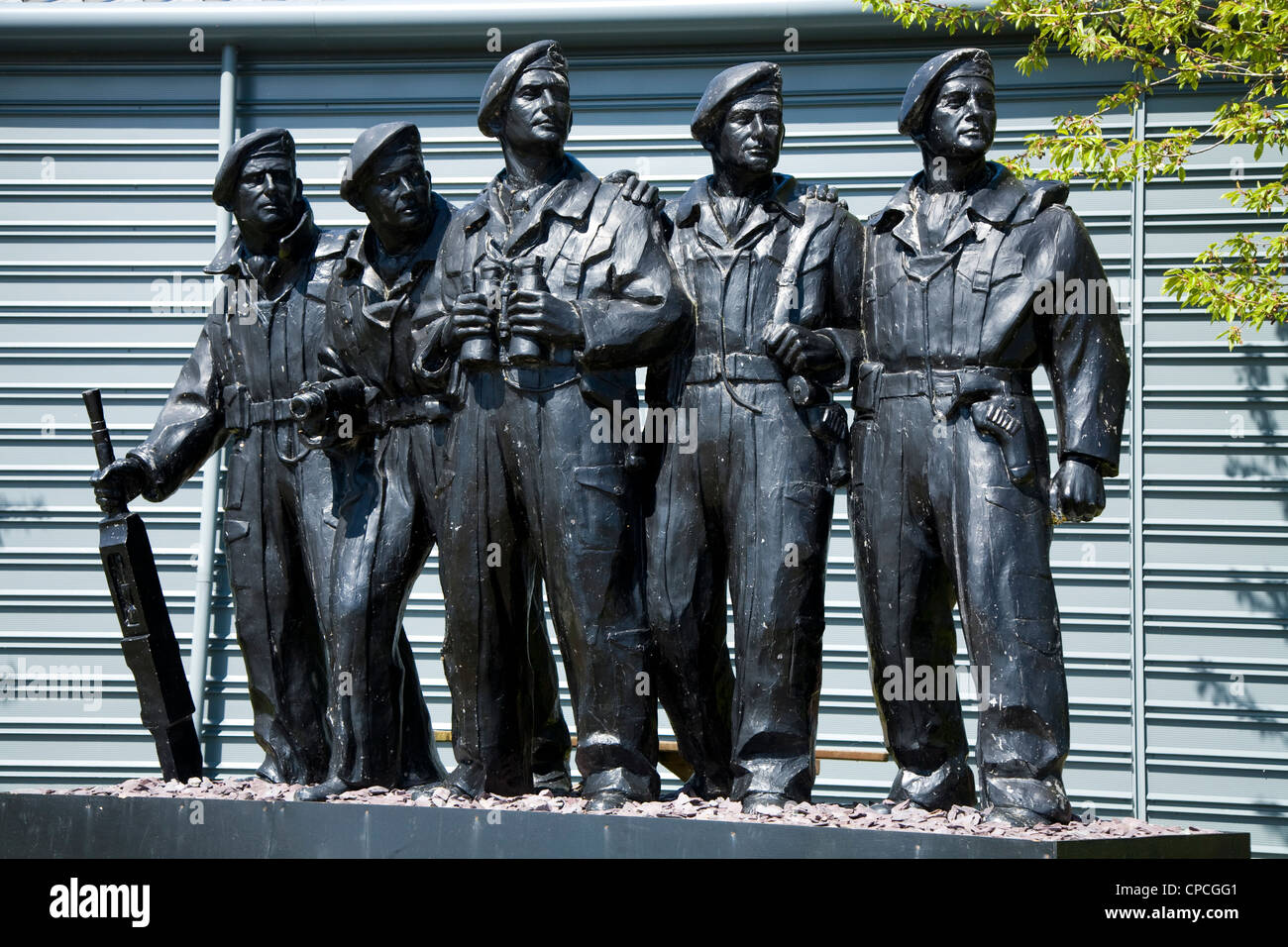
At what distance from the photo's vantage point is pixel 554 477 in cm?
677

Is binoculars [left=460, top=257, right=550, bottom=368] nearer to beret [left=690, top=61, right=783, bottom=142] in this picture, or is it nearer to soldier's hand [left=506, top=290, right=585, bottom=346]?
soldier's hand [left=506, top=290, right=585, bottom=346]

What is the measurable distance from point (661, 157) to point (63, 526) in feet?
15.1

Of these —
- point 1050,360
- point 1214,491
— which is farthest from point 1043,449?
point 1214,491

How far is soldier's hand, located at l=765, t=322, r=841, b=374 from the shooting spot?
6.69 meters

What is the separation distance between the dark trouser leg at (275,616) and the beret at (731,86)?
2390 mm

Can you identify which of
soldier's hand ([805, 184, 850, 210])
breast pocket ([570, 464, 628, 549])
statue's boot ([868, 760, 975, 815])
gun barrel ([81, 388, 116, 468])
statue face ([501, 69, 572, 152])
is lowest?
statue's boot ([868, 760, 975, 815])

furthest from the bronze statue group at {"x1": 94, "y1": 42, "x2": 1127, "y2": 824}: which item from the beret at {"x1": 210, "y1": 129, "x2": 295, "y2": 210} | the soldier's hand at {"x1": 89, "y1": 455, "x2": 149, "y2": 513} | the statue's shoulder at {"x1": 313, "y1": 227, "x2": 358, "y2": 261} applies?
the soldier's hand at {"x1": 89, "y1": 455, "x2": 149, "y2": 513}

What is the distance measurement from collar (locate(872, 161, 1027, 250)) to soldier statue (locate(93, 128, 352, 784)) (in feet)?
8.00

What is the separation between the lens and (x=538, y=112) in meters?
7.07

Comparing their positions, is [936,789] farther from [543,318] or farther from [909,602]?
[543,318]

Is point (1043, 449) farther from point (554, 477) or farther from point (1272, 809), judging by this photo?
point (1272, 809)

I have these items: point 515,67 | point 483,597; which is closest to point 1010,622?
point 483,597

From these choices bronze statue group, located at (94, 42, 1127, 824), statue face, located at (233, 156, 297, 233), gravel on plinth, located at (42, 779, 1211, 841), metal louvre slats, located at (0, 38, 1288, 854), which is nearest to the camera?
gravel on plinth, located at (42, 779, 1211, 841)

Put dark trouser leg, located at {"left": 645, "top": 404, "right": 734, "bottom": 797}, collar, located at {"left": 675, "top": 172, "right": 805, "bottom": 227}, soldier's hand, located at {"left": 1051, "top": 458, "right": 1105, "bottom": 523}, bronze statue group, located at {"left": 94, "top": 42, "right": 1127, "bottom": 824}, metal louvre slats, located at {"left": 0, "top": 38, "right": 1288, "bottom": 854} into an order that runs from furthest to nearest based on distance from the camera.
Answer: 1. metal louvre slats, located at {"left": 0, "top": 38, "right": 1288, "bottom": 854}
2. collar, located at {"left": 675, "top": 172, "right": 805, "bottom": 227}
3. dark trouser leg, located at {"left": 645, "top": 404, "right": 734, "bottom": 797}
4. bronze statue group, located at {"left": 94, "top": 42, "right": 1127, "bottom": 824}
5. soldier's hand, located at {"left": 1051, "top": 458, "right": 1105, "bottom": 523}
